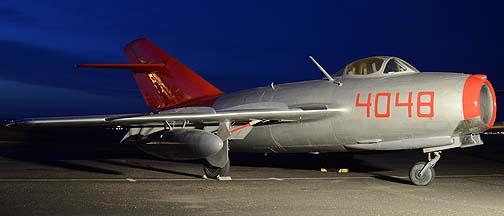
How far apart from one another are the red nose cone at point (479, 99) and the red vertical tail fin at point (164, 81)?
6379mm

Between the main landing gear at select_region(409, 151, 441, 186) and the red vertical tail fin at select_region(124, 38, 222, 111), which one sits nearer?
the main landing gear at select_region(409, 151, 441, 186)

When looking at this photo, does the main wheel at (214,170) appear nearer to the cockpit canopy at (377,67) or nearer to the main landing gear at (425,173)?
the cockpit canopy at (377,67)

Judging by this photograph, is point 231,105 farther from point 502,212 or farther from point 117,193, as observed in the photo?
point 502,212

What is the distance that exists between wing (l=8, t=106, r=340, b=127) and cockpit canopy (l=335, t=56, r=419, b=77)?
98cm

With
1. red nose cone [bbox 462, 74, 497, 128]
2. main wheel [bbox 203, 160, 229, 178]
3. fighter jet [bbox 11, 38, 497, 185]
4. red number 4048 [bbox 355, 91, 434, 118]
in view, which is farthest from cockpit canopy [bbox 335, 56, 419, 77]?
main wheel [bbox 203, 160, 229, 178]

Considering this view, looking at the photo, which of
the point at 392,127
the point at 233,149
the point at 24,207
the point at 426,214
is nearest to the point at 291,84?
the point at 233,149

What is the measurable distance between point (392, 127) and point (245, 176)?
143 inches

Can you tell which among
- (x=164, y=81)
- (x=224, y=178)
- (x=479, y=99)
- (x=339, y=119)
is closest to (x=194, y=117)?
(x=224, y=178)

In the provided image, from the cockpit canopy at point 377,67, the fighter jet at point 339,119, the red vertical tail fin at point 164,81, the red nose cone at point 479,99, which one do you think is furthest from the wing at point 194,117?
the red vertical tail fin at point 164,81

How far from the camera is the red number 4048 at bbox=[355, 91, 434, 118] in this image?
30.2 ft

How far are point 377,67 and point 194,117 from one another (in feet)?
11.4

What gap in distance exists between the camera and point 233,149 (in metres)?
12.3

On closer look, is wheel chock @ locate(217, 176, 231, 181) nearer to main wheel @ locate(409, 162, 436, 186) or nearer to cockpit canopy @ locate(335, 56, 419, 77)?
cockpit canopy @ locate(335, 56, 419, 77)

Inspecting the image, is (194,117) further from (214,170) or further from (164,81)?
(164,81)
